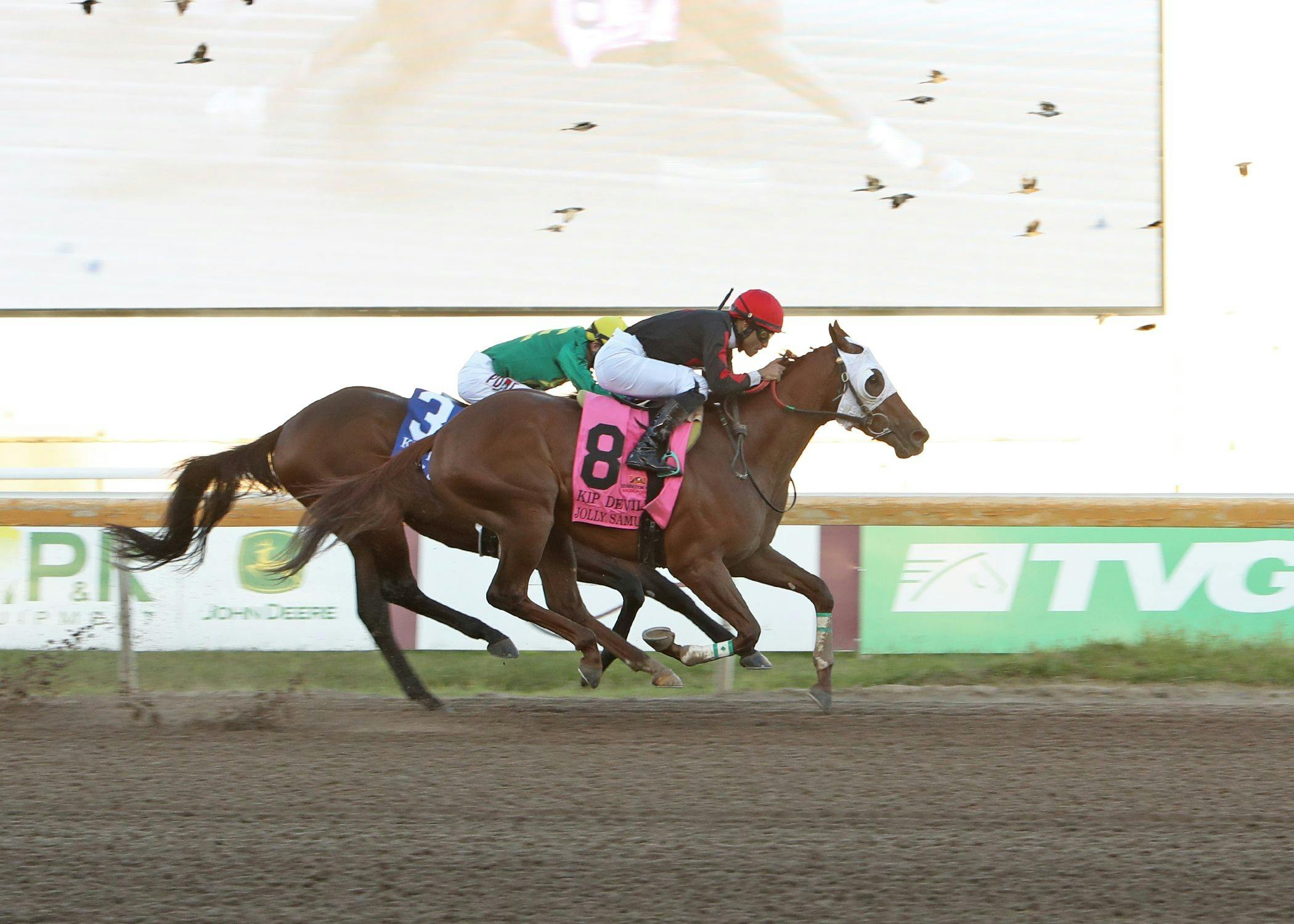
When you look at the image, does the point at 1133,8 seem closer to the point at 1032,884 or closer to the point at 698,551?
the point at 698,551

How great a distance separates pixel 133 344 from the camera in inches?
433

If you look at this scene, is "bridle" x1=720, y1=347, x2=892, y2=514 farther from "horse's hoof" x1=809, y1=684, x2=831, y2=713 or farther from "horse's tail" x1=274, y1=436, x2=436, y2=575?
"horse's tail" x1=274, y1=436, x2=436, y2=575

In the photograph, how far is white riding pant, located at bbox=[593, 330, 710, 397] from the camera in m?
5.30

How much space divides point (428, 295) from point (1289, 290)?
6.85 m

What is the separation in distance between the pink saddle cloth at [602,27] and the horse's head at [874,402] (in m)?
5.82

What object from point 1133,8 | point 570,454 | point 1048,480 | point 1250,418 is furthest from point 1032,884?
point 1133,8

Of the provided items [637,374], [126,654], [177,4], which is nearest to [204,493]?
[126,654]

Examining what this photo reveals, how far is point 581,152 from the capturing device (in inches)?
423

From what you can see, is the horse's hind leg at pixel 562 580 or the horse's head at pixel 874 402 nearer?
the horse's head at pixel 874 402

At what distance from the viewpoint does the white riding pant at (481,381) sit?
6066 mm

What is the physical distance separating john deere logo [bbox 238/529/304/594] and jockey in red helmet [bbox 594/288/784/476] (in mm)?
2231

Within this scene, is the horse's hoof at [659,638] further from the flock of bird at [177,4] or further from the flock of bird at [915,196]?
the flock of bird at [177,4]

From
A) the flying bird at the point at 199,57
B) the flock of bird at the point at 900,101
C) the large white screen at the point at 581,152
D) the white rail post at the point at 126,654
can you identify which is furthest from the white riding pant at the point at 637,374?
the flying bird at the point at 199,57

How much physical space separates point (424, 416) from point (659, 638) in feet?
5.01
